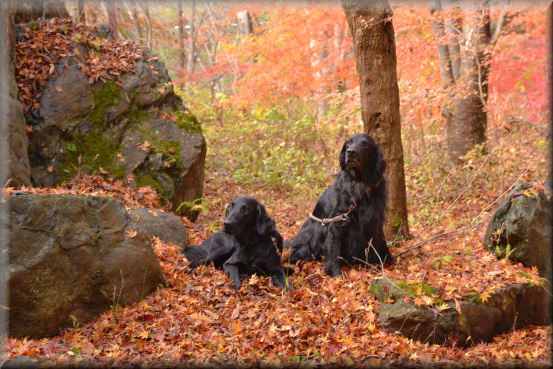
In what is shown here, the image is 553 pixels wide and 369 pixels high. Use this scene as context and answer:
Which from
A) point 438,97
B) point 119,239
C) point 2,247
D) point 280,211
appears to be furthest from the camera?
point 438,97

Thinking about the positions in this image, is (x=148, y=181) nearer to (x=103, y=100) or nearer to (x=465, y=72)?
(x=103, y=100)

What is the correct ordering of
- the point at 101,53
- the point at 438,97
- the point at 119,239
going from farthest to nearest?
the point at 438,97
the point at 101,53
the point at 119,239

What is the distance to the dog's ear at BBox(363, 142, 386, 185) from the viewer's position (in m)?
5.43

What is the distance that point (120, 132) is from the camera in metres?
7.45

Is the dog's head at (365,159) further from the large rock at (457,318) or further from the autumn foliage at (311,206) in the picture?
the large rock at (457,318)

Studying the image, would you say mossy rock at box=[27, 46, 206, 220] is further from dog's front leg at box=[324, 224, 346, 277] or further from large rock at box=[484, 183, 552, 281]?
large rock at box=[484, 183, 552, 281]

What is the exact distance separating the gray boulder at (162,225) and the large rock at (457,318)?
3.19m

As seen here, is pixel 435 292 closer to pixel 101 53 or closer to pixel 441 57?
pixel 101 53

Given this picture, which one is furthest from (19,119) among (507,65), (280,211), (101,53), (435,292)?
(507,65)

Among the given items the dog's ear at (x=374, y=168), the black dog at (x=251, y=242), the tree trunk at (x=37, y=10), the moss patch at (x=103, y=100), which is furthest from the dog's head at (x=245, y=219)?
the tree trunk at (x=37, y=10)

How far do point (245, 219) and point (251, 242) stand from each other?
0.39 m

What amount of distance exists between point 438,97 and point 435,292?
6822 millimetres

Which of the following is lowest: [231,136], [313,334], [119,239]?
[313,334]

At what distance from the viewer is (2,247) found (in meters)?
3.67
